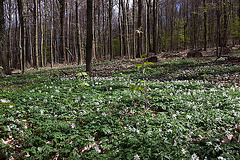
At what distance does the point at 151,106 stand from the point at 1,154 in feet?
12.8

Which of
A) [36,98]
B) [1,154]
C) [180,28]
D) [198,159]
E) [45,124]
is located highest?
[180,28]

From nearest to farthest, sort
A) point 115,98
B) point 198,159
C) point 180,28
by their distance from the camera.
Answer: point 198,159 → point 115,98 → point 180,28

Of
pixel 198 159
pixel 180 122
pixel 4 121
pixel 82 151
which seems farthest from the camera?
pixel 180 122

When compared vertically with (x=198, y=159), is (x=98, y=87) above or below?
above

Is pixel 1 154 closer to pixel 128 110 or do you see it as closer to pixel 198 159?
pixel 128 110

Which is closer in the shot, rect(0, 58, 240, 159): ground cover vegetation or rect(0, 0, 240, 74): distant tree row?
rect(0, 58, 240, 159): ground cover vegetation

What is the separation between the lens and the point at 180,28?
42.5 m

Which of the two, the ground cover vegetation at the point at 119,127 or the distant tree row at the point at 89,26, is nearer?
the ground cover vegetation at the point at 119,127

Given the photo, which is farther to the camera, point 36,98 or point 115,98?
point 115,98

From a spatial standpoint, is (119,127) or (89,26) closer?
(119,127)

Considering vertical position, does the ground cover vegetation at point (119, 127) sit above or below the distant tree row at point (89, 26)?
below

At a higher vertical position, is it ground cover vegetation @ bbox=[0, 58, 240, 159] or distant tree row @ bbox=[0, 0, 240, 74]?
distant tree row @ bbox=[0, 0, 240, 74]

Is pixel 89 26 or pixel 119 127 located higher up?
pixel 89 26

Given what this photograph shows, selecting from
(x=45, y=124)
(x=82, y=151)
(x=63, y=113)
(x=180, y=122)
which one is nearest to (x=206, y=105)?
(x=180, y=122)
